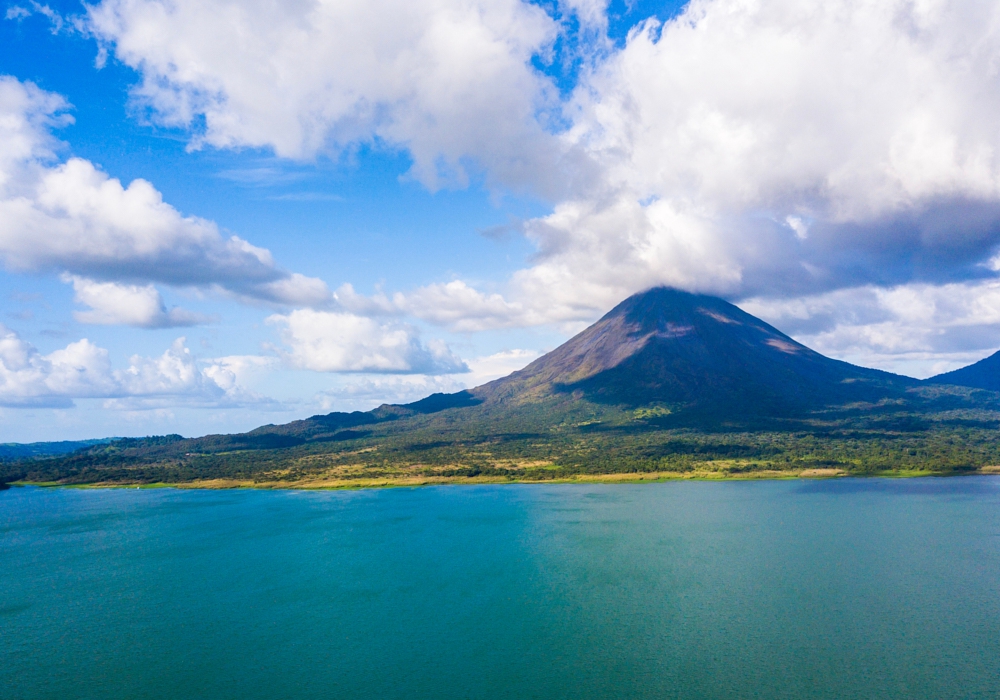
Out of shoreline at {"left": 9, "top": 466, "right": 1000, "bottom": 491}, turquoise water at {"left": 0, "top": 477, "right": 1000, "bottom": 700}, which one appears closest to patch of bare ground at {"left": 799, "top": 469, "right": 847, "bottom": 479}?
shoreline at {"left": 9, "top": 466, "right": 1000, "bottom": 491}

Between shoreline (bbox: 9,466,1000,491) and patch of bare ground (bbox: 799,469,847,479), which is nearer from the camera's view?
shoreline (bbox: 9,466,1000,491)

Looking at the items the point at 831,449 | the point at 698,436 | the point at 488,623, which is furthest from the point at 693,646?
the point at 698,436

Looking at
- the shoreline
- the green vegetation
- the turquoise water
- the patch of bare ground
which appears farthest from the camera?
the green vegetation

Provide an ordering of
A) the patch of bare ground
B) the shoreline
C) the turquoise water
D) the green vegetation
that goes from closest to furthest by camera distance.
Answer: the turquoise water, the shoreline, the patch of bare ground, the green vegetation

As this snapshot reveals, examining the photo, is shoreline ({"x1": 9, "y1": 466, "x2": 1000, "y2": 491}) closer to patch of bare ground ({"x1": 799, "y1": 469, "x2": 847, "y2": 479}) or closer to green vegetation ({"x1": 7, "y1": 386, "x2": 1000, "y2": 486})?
patch of bare ground ({"x1": 799, "y1": 469, "x2": 847, "y2": 479})

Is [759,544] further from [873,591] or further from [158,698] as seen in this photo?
[158,698]

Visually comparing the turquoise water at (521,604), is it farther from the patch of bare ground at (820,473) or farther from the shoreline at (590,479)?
the shoreline at (590,479)

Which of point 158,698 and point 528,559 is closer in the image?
point 158,698

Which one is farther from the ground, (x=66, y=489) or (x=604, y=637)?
(x=66, y=489)

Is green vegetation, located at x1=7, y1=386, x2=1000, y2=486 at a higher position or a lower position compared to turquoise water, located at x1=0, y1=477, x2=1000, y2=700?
higher
